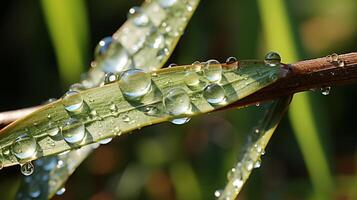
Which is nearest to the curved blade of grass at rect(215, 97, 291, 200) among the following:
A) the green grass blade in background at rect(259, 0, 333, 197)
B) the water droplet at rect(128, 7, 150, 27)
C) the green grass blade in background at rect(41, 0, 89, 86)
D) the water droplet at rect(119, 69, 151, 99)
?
the water droplet at rect(119, 69, 151, 99)

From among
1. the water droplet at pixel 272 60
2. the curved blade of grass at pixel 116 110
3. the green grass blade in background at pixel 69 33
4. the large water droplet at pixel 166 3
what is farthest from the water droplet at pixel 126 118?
the green grass blade in background at pixel 69 33

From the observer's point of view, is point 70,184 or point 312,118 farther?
point 70,184

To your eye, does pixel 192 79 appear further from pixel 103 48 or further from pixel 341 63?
pixel 103 48

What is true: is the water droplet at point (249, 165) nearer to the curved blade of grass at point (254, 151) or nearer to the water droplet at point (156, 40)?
the curved blade of grass at point (254, 151)

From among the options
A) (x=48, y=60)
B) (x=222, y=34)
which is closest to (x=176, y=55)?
(x=222, y=34)

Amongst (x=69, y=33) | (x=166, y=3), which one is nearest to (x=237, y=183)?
(x=166, y=3)

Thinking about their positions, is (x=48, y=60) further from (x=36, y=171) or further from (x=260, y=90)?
(x=260, y=90)
